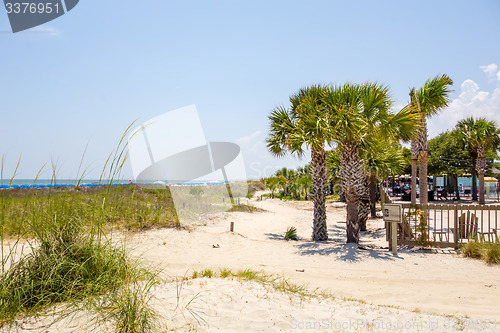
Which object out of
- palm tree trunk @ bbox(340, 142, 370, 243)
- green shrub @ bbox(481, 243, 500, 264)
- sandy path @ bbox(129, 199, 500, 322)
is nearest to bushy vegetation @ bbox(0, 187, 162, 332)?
sandy path @ bbox(129, 199, 500, 322)

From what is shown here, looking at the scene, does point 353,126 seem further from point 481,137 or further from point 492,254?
point 481,137

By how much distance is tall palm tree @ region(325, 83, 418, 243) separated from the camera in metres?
9.36

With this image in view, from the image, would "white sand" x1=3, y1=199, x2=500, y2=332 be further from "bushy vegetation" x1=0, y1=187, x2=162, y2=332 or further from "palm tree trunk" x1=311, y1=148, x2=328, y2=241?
"palm tree trunk" x1=311, y1=148, x2=328, y2=241

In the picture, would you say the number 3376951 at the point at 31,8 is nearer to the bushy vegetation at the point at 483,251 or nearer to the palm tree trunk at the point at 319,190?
the palm tree trunk at the point at 319,190

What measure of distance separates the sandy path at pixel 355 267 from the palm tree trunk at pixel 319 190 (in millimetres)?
1319

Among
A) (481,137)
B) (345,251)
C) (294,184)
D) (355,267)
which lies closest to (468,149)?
(481,137)

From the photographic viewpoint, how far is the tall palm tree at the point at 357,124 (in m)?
9.36

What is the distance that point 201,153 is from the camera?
19.5 m

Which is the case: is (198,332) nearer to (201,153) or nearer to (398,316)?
(398,316)

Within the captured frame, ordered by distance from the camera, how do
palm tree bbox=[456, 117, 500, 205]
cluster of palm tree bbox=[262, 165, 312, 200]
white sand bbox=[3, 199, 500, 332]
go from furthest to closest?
cluster of palm tree bbox=[262, 165, 312, 200] → palm tree bbox=[456, 117, 500, 205] → white sand bbox=[3, 199, 500, 332]

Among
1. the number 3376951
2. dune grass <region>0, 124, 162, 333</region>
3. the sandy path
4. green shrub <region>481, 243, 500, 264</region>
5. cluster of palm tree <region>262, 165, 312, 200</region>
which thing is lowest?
the sandy path

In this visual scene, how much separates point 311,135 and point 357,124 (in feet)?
4.53

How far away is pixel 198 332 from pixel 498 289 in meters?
5.65

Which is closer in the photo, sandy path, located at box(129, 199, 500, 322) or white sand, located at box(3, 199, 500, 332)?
white sand, located at box(3, 199, 500, 332)
